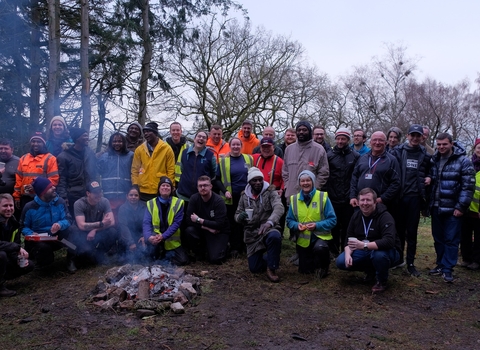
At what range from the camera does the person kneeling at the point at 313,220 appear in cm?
550

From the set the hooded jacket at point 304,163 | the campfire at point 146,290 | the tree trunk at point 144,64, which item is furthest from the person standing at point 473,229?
the tree trunk at point 144,64

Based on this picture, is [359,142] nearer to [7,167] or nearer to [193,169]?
[193,169]

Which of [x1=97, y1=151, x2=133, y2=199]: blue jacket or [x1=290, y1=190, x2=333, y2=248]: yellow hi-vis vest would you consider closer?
[x1=290, y1=190, x2=333, y2=248]: yellow hi-vis vest

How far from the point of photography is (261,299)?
481 cm

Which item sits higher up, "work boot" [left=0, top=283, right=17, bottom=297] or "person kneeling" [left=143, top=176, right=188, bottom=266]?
"person kneeling" [left=143, top=176, right=188, bottom=266]

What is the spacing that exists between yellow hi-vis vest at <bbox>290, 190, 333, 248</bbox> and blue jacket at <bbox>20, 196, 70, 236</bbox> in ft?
11.0

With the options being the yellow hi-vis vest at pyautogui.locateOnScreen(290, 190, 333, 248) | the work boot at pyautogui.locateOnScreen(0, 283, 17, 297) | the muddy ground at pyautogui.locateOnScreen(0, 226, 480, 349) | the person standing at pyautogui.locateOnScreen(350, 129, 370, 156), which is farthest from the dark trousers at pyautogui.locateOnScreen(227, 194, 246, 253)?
the work boot at pyautogui.locateOnScreen(0, 283, 17, 297)

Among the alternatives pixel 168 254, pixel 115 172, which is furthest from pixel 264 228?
pixel 115 172

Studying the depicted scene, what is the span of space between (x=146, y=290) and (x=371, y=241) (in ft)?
9.41

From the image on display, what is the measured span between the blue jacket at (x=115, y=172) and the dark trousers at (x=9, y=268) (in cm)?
159

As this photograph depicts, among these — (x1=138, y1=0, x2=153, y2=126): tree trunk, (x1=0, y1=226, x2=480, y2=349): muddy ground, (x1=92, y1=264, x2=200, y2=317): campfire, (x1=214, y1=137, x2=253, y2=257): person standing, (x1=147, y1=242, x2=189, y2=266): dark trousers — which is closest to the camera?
(x1=0, y1=226, x2=480, y2=349): muddy ground

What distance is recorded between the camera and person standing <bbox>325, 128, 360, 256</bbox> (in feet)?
20.2

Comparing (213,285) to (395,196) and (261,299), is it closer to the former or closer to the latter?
(261,299)

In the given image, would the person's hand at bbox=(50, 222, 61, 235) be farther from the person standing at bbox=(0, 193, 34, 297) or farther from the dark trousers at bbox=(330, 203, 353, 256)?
the dark trousers at bbox=(330, 203, 353, 256)
